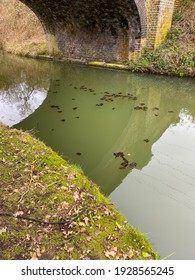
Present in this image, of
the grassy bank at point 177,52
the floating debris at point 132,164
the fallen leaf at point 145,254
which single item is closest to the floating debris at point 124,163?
the floating debris at point 132,164

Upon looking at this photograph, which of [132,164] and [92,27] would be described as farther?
[92,27]

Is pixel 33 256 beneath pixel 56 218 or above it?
beneath

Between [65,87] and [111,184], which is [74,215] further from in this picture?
[65,87]

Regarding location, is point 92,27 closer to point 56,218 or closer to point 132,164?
point 132,164

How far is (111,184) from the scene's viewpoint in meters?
3.58

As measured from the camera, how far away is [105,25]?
10.8 m

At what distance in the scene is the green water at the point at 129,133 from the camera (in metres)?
3.02

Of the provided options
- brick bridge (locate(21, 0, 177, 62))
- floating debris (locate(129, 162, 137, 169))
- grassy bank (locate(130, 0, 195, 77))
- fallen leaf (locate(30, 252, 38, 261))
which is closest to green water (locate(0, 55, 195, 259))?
floating debris (locate(129, 162, 137, 169))

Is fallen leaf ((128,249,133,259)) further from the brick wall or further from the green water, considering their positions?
the brick wall

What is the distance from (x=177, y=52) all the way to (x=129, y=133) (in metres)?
5.46

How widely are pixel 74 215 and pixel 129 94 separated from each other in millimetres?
5581

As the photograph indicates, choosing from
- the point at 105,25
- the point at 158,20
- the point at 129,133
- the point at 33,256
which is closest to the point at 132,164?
the point at 129,133

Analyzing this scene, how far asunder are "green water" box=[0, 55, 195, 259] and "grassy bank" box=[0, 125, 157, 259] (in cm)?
55

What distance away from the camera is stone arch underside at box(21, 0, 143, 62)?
966 centimetres
